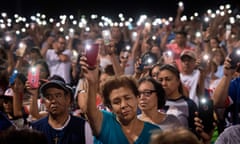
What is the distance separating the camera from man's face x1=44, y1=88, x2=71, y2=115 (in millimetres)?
3922

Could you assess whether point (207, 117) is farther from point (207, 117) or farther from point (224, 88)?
point (224, 88)

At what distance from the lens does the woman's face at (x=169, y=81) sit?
15.2ft

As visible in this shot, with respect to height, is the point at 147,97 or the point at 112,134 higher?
the point at 147,97

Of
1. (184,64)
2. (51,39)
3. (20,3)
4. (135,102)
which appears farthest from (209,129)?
(20,3)

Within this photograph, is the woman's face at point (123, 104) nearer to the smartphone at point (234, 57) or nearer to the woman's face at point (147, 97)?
the woman's face at point (147, 97)

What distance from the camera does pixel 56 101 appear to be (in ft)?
13.0

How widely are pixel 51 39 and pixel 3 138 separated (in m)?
7.91

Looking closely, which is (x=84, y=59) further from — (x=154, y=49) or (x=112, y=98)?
(x=154, y=49)

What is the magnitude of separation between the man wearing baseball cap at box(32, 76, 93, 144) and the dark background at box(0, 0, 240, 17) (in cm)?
1712

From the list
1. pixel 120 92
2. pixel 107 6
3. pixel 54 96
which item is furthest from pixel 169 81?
pixel 107 6

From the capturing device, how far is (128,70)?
27.0 ft

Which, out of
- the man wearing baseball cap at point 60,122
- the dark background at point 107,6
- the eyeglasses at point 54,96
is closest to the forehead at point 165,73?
the man wearing baseball cap at point 60,122

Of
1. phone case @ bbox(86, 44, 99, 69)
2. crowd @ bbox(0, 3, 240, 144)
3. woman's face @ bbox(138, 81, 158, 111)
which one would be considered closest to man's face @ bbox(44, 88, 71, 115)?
crowd @ bbox(0, 3, 240, 144)

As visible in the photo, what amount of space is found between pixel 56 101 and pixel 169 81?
3.98 feet
